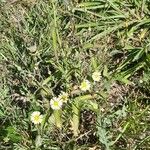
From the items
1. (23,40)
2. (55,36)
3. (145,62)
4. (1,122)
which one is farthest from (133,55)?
(1,122)

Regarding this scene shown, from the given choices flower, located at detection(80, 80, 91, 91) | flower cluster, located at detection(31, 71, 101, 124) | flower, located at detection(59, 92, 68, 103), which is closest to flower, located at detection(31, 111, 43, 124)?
flower cluster, located at detection(31, 71, 101, 124)

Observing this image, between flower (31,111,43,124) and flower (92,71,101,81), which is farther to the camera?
flower (92,71,101,81)

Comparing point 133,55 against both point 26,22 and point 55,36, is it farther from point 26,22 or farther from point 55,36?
point 26,22

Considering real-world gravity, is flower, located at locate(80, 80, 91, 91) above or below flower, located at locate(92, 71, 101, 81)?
below

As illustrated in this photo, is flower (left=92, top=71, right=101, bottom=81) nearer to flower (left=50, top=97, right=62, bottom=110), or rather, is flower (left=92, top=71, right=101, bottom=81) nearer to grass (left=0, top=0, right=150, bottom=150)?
grass (left=0, top=0, right=150, bottom=150)

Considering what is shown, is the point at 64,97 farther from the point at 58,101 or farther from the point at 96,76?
the point at 96,76

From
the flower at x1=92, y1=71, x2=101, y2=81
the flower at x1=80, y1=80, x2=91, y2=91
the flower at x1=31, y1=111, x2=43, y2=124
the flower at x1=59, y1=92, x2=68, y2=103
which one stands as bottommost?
the flower at x1=31, y1=111, x2=43, y2=124

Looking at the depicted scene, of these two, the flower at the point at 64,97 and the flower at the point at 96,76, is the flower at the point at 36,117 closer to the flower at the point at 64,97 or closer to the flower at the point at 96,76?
the flower at the point at 64,97

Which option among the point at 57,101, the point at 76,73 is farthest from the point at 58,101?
the point at 76,73
